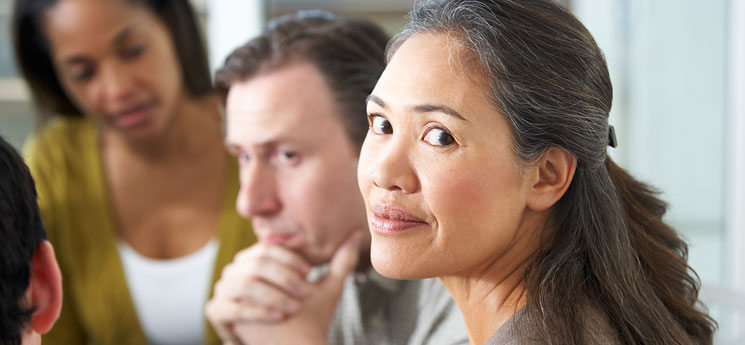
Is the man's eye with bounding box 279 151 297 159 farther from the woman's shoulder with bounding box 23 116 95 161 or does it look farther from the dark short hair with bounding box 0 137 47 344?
the woman's shoulder with bounding box 23 116 95 161

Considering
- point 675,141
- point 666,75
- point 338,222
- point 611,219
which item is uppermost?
point 611,219

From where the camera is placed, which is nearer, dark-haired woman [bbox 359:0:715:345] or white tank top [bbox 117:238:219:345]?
dark-haired woman [bbox 359:0:715:345]

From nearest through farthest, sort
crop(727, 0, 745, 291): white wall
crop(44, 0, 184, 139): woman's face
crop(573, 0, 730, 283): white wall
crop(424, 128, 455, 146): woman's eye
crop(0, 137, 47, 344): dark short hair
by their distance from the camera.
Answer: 1. crop(0, 137, 47, 344): dark short hair
2. crop(424, 128, 455, 146): woman's eye
3. crop(44, 0, 184, 139): woman's face
4. crop(727, 0, 745, 291): white wall
5. crop(573, 0, 730, 283): white wall

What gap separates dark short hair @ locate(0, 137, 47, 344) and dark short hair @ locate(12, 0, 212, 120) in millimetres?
1049

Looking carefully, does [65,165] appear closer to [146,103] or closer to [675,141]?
[146,103]

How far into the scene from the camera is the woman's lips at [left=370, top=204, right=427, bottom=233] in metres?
0.77

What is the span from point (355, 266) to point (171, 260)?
2.17ft

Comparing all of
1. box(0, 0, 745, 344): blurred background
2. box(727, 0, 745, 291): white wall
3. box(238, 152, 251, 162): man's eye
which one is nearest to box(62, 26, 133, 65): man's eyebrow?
box(238, 152, 251, 162): man's eye

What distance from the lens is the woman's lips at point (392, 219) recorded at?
30.5 inches

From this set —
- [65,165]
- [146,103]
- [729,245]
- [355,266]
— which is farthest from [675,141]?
[65,165]

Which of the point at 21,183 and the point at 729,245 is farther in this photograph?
the point at 729,245

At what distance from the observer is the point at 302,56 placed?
3.99 feet

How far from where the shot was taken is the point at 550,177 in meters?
0.78

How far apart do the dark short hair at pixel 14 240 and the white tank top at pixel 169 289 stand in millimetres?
1023
